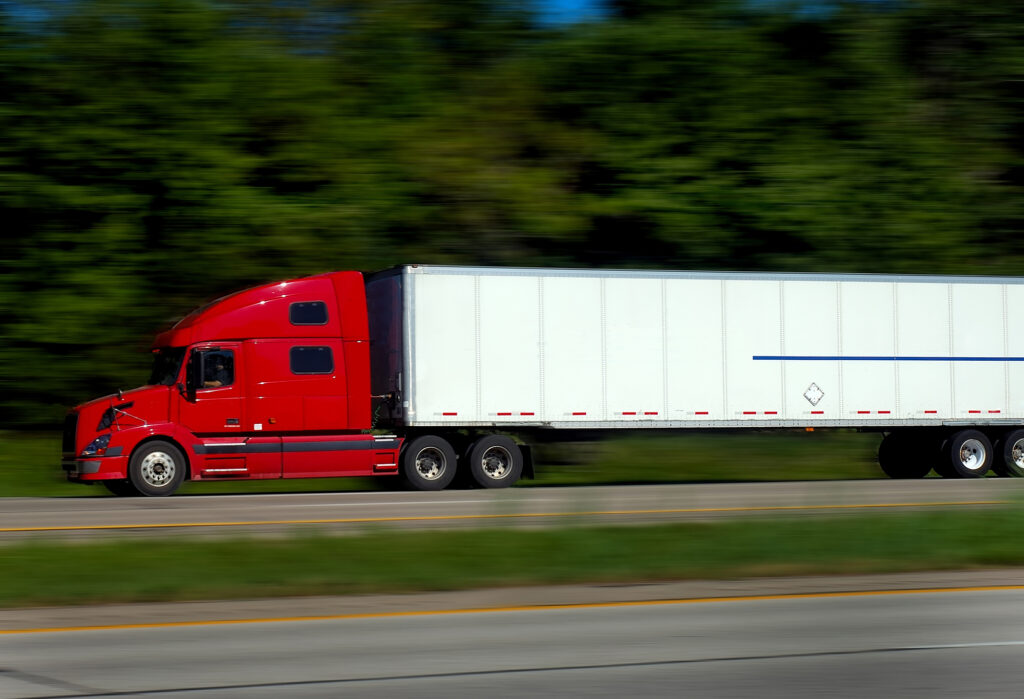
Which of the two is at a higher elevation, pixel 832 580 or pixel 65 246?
pixel 65 246

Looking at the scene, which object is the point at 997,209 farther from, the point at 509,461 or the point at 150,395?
the point at 150,395

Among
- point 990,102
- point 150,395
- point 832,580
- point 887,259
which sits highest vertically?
point 990,102

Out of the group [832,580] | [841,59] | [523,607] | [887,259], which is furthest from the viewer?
[841,59]

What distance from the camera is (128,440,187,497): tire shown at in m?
20.8

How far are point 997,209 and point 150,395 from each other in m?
22.1

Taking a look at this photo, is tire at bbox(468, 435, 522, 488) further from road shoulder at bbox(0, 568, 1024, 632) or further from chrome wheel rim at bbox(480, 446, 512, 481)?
road shoulder at bbox(0, 568, 1024, 632)

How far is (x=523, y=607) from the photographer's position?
32.9 feet

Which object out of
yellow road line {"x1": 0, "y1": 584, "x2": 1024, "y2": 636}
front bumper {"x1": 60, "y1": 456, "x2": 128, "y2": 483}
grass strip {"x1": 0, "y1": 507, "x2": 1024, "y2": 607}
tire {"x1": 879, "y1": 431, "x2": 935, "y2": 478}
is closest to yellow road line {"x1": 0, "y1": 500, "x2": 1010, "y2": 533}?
grass strip {"x1": 0, "y1": 507, "x2": 1024, "y2": 607}

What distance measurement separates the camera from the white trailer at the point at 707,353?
72.8 feet

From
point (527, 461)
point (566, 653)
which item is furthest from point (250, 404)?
point (566, 653)

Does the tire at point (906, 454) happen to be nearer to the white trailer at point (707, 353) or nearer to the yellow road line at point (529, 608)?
the white trailer at point (707, 353)

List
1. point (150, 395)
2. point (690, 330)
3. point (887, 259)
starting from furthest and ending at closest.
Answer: point (887, 259), point (690, 330), point (150, 395)

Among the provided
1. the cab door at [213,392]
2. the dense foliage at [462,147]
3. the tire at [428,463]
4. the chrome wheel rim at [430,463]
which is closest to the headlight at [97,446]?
the cab door at [213,392]

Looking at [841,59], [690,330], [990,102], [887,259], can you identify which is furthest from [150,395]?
[990,102]
